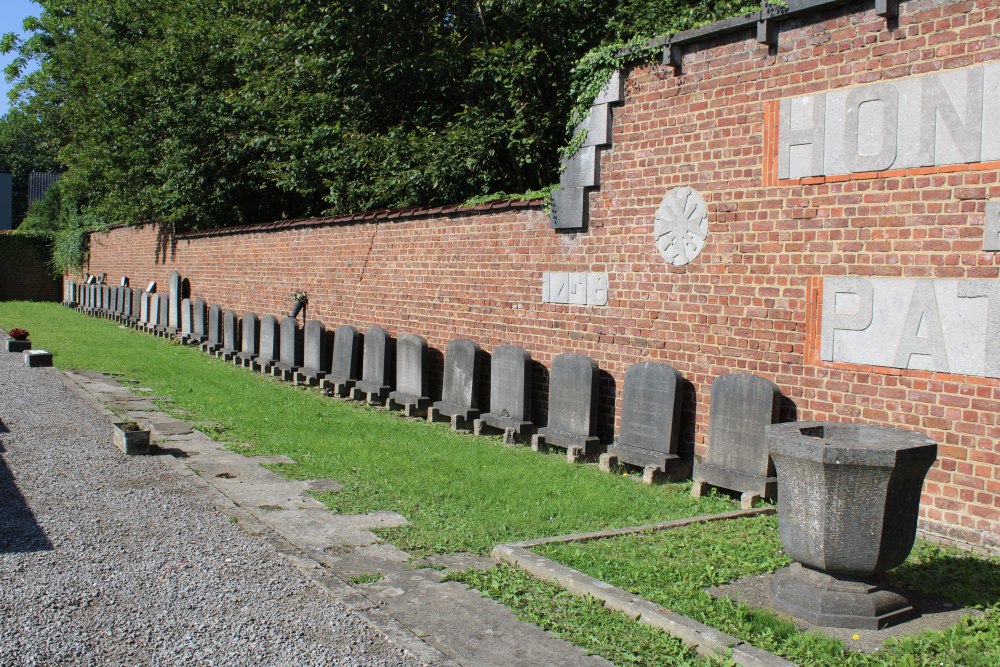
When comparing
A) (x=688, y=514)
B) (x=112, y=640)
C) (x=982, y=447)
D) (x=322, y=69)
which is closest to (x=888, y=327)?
(x=982, y=447)

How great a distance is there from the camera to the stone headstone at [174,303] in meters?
20.9

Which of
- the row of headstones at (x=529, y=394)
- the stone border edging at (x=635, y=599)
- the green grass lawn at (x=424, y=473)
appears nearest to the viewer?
the stone border edging at (x=635, y=599)

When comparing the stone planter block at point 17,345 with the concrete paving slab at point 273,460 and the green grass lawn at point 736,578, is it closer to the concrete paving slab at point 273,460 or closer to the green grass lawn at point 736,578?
the concrete paving slab at point 273,460

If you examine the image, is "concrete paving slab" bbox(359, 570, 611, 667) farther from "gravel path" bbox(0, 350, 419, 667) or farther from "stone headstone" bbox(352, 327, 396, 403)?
"stone headstone" bbox(352, 327, 396, 403)

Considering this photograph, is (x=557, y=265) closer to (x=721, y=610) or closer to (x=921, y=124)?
(x=921, y=124)

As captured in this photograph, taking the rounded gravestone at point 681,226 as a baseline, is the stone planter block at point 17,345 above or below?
below

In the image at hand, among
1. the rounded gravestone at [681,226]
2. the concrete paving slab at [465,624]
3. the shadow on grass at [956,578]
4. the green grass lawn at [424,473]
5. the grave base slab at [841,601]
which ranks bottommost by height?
the concrete paving slab at [465,624]

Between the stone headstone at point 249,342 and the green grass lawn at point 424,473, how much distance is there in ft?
7.92

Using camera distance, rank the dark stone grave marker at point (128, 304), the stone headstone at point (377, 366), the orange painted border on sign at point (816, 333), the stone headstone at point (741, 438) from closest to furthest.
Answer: the orange painted border on sign at point (816, 333), the stone headstone at point (741, 438), the stone headstone at point (377, 366), the dark stone grave marker at point (128, 304)

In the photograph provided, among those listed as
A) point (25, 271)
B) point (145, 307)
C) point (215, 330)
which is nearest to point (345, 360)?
point (215, 330)

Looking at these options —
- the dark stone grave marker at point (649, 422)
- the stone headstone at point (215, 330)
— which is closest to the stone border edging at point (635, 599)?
the dark stone grave marker at point (649, 422)

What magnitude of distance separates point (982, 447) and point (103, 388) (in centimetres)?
1066

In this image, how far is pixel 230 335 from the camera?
1717 cm

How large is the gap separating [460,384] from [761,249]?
406 cm
